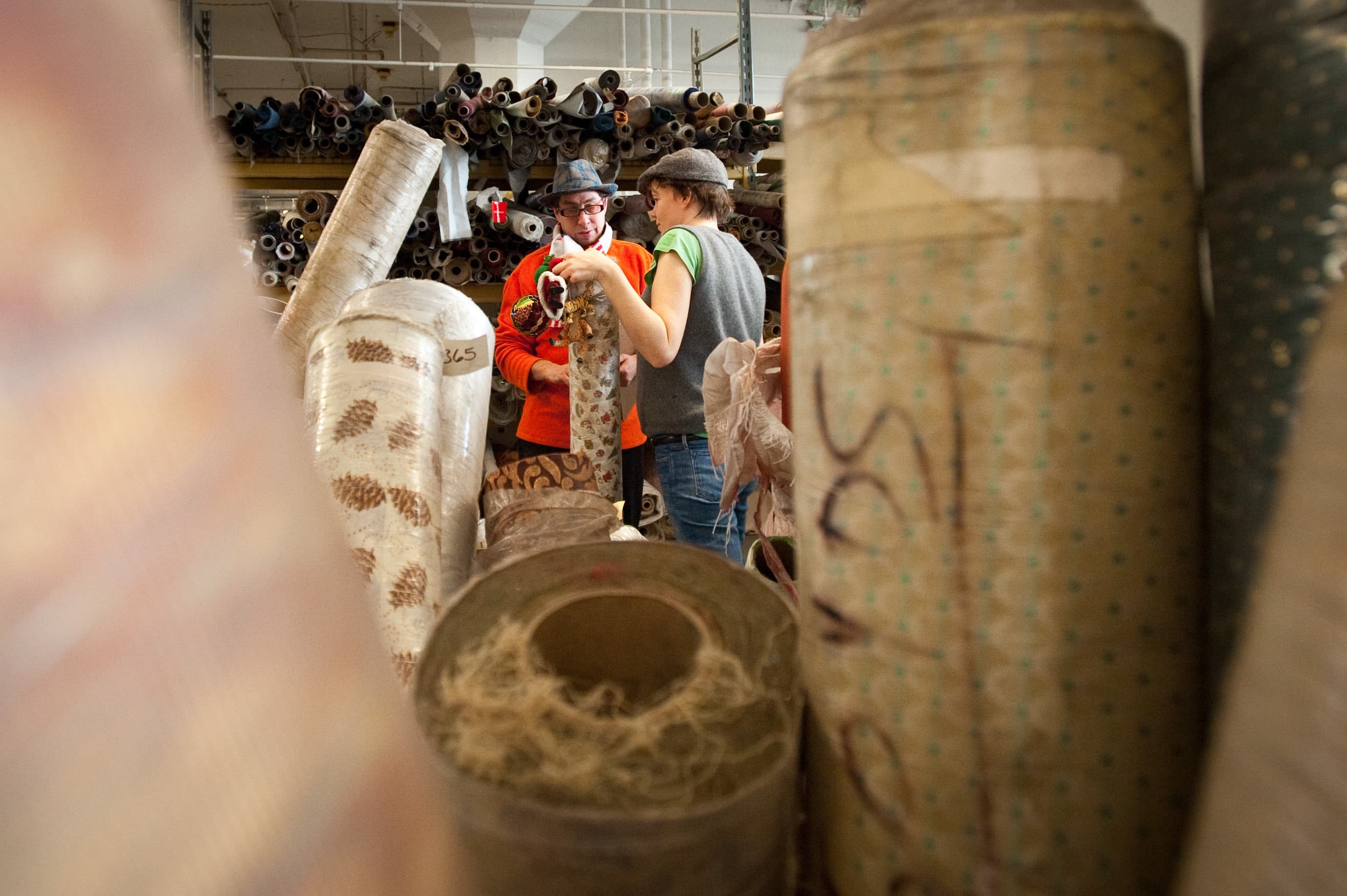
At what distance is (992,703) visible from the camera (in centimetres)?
47

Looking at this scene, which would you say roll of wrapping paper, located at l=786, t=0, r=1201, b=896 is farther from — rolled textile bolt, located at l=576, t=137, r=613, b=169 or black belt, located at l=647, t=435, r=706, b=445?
rolled textile bolt, located at l=576, t=137, r=613, b=169

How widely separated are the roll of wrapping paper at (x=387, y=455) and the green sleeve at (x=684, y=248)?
556 millimetres

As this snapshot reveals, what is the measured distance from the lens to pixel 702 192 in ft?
6.56

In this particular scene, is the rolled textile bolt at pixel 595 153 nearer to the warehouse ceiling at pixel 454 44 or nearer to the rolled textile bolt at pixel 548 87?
the rolled textile bolt at pixel 548 87

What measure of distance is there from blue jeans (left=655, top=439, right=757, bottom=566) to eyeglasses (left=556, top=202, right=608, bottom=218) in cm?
79

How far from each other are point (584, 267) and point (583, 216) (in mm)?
624

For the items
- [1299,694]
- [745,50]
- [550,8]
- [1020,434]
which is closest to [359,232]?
[1020,434]

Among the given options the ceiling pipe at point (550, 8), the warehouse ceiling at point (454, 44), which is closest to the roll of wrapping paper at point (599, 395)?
the ceiling pipe at point (550, 8)

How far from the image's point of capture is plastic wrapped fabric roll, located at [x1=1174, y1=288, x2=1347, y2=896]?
305 millimetres

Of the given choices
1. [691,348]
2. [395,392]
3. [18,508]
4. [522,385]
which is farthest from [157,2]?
[522,385]

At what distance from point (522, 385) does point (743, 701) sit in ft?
6.36

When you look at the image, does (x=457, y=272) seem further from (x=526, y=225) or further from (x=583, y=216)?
(x=583, y=216)

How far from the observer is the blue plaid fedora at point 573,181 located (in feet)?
7.73

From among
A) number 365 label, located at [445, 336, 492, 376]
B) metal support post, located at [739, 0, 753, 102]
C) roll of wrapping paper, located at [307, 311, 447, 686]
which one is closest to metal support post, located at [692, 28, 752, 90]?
metal support post, located at [739, 0, 753, 102]
